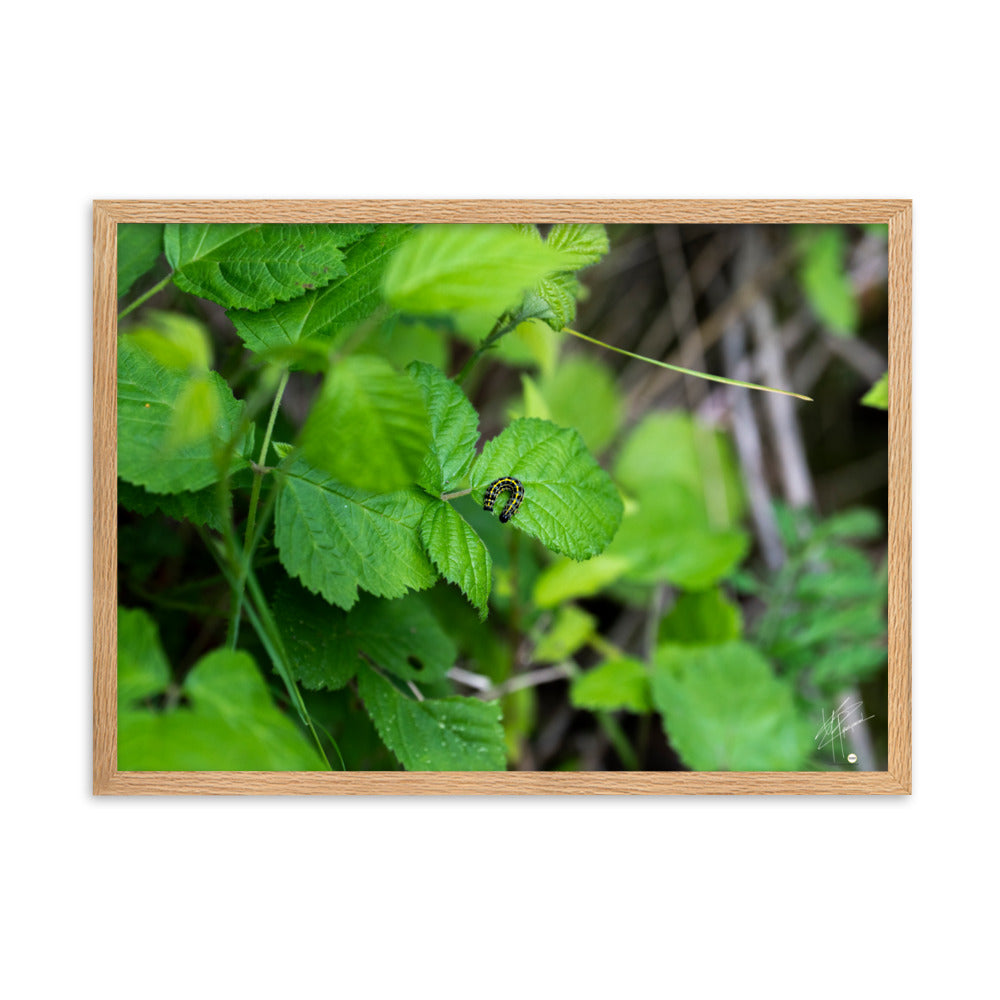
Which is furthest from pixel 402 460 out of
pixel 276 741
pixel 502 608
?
pixel 502 608

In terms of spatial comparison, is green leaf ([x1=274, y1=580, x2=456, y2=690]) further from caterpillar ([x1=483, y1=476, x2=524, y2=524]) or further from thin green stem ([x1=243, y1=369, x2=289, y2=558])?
caterpillar ([x1=483, y1=476, x2=524, y2=524])

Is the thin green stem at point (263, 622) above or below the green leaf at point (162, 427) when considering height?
below

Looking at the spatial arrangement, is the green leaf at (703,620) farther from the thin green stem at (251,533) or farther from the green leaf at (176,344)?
the green leaf at (176,344)

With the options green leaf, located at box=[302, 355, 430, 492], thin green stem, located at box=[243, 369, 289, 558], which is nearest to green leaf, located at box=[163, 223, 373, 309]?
thin green stem, located at box=[243, 369, 289, 558]
